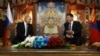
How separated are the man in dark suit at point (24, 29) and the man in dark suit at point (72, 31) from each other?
0.93 meters

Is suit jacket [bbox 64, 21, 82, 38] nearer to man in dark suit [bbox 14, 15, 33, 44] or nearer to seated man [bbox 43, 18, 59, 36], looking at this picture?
seated man [bbox 43, 18, 59, 36]

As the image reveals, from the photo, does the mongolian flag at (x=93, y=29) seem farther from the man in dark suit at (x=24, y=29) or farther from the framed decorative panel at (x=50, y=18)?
the man in dark suit at (x=24, y=29)

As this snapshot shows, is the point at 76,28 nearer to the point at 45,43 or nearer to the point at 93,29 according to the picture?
the point at 93,29

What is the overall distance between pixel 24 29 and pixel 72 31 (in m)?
1.28

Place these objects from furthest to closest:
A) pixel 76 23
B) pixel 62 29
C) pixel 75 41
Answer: pixel 62 29, pixel 76 23, pixel 75 41

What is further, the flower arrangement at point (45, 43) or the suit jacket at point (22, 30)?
the suit jacket at point (22, 30)

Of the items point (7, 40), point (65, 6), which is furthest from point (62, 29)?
point (7, 40)

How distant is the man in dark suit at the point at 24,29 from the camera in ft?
23.4

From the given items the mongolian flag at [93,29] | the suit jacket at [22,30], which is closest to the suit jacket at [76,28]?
the mongolian flag at [93,29]

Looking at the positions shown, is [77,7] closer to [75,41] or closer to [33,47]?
[75,41]

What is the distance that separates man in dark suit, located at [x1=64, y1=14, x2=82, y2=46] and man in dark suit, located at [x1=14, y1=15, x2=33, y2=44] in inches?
36.5

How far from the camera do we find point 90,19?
7.81 m

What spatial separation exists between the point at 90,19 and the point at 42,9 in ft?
4.33

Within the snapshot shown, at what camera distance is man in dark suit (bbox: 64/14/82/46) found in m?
6.72
